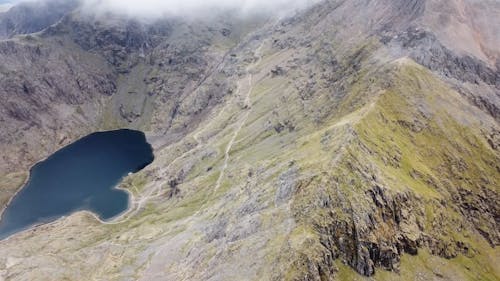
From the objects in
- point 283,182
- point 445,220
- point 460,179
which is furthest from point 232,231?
point 460,179

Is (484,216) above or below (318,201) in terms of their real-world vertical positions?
below

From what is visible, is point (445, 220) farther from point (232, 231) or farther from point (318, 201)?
point (232, 231)

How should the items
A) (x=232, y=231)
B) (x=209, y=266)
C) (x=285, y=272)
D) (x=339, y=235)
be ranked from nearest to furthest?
(x=285, y=272) → (x=339, y=235) → (x=209, y=266) → (x=232, y=231)

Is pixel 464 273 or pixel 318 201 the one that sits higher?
pixel 318 201

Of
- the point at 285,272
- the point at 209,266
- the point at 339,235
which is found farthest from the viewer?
the point at 209,266

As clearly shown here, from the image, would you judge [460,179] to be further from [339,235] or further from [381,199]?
[339,235]

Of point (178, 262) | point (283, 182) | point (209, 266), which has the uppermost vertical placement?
point (283, 182)

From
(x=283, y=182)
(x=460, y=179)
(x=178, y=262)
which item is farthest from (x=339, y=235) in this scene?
(x=460, y=179)

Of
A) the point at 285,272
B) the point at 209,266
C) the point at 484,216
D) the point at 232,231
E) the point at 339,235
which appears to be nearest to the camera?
the point at 285,272

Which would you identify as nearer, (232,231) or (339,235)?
(339,235)
